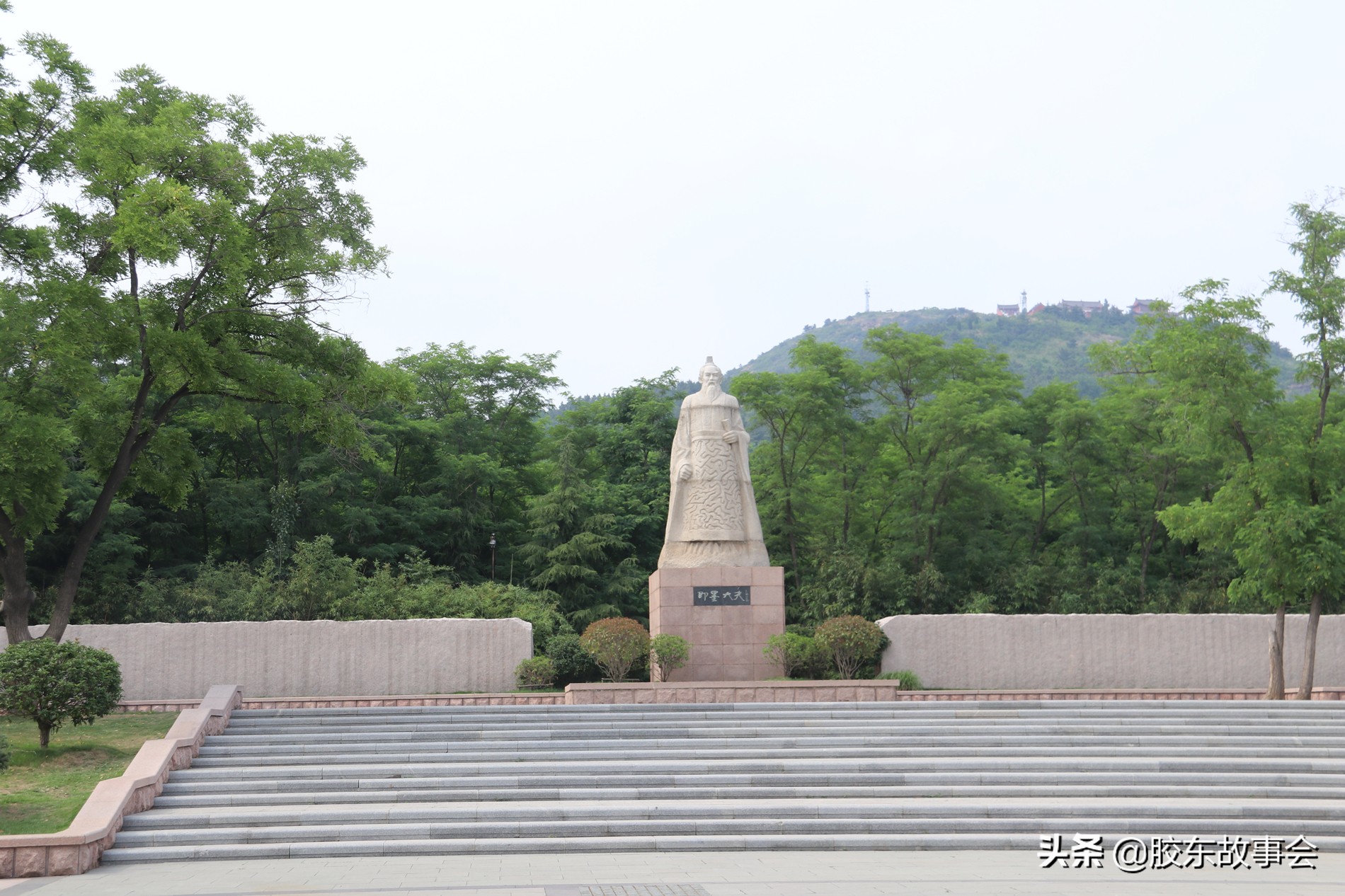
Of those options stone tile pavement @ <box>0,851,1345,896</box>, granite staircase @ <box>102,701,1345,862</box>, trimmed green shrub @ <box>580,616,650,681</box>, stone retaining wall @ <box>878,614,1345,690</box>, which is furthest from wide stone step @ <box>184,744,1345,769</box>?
stone retaining wall @ <box>878,614,1345,690</box>

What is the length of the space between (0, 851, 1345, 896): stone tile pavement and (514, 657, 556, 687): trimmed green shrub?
8108 millimetres

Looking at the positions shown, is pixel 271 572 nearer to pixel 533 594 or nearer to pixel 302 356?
pixel 533 594

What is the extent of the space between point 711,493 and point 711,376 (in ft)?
6.91

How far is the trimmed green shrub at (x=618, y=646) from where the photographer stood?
16844 millimetres

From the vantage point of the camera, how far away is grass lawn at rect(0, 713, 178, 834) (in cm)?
991

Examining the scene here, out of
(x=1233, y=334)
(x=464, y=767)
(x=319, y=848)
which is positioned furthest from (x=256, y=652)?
(x=1233, y=334)

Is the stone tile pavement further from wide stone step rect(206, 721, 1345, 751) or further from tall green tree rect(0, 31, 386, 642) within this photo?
Result: tall green tree rect(0, 31, 386, 642)

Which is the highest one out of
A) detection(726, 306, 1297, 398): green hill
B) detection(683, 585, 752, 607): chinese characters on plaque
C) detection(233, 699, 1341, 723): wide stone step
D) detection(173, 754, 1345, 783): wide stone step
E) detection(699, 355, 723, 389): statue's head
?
detection(726, 306, 1297, 398): green hill

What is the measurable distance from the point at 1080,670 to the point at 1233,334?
599 cm

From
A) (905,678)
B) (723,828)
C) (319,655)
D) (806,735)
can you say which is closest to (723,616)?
(905,678)

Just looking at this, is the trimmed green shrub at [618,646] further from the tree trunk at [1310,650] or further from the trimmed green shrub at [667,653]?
the tree trunk at [1310,650]

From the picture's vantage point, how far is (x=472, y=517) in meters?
27.6

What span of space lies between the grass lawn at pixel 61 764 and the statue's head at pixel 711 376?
31.7 feet

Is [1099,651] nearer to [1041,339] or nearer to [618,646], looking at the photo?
[618,646]
